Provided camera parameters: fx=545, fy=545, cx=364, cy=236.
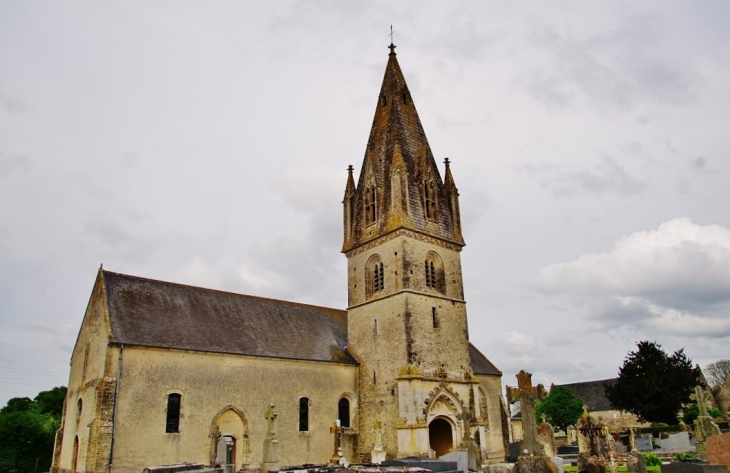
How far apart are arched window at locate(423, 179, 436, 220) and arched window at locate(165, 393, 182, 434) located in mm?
16664

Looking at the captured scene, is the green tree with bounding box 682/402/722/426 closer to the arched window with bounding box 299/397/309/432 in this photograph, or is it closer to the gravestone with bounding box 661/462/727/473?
the arched window with bounding box 299/397/309/432

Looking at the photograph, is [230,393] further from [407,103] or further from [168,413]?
[407,103]

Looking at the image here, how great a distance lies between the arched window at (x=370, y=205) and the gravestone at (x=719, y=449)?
67.3 ft

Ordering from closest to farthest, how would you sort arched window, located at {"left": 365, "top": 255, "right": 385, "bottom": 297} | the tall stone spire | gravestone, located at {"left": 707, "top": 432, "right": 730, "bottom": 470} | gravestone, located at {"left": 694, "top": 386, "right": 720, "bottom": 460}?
gravestone, located at {"left": 707, "top": 432, "right": 730, "bottom": 470} < gravestone, located at {"left": 694, "top": 386, "right": 720, "bottom": 460} < arched window, located at {"left": 365, "top": 255, "right": 385, "bottom": 297} < the tall stone spire

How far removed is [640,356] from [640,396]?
111 inches

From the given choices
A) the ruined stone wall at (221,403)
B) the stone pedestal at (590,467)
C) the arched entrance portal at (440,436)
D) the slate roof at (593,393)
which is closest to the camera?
the stone pedestal at (590,467)

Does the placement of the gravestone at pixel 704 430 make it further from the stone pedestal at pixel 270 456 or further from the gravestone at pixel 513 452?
the stone pedestal at pixel 270 456

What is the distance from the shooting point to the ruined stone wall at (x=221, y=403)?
74.4ft

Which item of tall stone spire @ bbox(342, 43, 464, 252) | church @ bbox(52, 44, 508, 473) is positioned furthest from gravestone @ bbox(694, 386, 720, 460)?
tall stone spire @ bbox(342, 43, 464, 252)

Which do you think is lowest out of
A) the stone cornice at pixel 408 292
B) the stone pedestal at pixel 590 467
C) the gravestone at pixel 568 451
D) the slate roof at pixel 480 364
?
the gravestone at pixel 568 451

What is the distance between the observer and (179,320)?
2645 cm

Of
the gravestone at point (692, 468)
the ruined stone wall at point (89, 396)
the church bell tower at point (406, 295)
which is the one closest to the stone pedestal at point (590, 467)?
the gravestone at point (692, 468)

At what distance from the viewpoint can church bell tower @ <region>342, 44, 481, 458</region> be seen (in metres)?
27.7

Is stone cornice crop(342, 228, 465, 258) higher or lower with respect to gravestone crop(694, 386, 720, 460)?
higher
